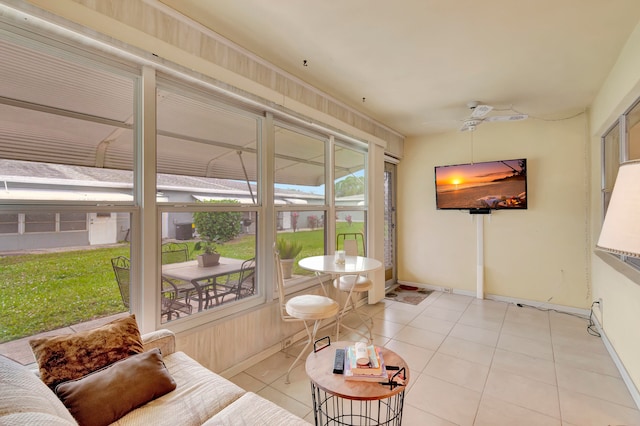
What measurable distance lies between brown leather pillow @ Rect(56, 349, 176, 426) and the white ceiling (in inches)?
83.9

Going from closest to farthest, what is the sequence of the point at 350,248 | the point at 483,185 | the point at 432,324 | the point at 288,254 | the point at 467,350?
1. the point at 467,350
2. the point at 288,254
3. the point at 432,324
4. the point at 350,248
5. the point at 483,185

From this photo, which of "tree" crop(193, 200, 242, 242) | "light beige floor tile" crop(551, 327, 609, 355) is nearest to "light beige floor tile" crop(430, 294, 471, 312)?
"light beige floor tile" crop(551, 327, 609, 355)

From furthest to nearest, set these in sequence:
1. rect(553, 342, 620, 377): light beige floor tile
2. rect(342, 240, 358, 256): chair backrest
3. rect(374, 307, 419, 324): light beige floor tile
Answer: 1. rect(342, 240, 358, 256): chair backrest
2. rect(374, 307, 419, 324): light beige floor tile
3. rect(553, 342, 620, 377): light beige floor tile

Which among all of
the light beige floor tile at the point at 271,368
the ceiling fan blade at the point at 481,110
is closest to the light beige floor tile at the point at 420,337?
the light beige floor tile at the point at 271,368

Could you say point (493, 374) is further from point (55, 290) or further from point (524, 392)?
point (55, 290)

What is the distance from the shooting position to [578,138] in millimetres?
3816

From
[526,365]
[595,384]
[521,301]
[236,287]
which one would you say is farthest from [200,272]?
[521,301]

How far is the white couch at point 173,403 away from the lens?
861 mm

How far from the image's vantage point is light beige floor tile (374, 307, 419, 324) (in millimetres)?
3609

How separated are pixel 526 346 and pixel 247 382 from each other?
276 cm

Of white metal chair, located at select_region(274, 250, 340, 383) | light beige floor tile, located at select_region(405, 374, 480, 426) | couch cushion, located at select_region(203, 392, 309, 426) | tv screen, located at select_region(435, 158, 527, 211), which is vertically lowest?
light beige floor tile, located at select_region(405, 374, 480, 426)

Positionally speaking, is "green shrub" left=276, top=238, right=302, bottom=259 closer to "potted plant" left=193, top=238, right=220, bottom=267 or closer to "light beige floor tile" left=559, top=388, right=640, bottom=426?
"potted plant" left=193, top=238, right=220, bottom=267

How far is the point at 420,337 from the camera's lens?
3.13 m

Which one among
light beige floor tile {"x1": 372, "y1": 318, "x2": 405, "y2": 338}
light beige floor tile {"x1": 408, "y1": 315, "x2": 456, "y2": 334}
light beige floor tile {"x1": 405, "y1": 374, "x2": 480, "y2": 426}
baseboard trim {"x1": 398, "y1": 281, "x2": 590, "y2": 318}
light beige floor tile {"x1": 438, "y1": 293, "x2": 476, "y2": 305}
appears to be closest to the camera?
light beige floor tile {"x1": 405, "y1": 374, "x2": 480, "y2": 426}
